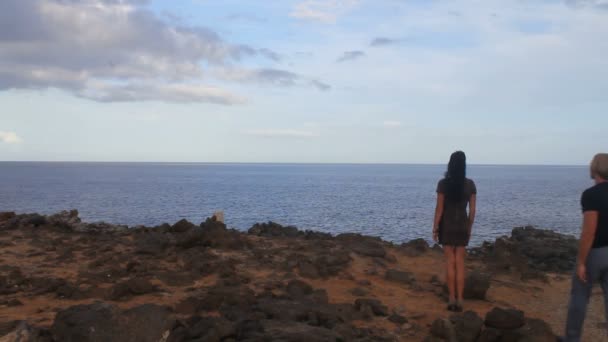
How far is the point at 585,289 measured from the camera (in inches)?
274

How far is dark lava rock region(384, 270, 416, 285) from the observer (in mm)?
11977

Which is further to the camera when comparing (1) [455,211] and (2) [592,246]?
(1) [455,211]

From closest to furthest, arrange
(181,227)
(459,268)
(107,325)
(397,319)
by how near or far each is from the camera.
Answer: (107,325) → (397,319) → (459,268) → (181,227)

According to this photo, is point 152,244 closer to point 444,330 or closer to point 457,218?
point 457,218

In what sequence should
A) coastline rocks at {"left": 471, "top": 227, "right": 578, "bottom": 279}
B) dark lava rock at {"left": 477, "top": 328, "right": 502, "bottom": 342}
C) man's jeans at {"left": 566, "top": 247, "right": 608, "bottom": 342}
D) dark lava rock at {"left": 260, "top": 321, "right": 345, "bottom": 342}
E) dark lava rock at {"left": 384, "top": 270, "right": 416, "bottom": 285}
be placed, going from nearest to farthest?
1. dark lava rock at {"left": 260, "top": 321, "right": 345, "bottom": 342}
2. man's jeans at {"left": 566, "top": 247, "right": 608, "bottom": 342}
3. dark lava rock at {"left": 477, "top": 328, "right": 502, "bottom": 342}
4. dark lava rock at {"left": 384, "top": 270, "right": 416, "bottom": 285}
5. coastline rocks at {"left": 471, "top": 227, "right": 578, "bottom": 279}

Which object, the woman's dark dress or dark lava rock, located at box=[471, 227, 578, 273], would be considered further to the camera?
dark lava rock, located at box=[471, 227, 578, 273]

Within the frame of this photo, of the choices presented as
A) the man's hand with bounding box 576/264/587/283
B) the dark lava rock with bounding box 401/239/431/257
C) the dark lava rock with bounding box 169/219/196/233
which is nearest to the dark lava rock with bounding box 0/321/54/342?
the man's hand with bounding box 576/264/587/283

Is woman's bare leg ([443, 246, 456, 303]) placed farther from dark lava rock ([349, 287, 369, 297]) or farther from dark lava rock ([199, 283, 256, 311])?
dark lava rock ([199, 283, 256, 311])

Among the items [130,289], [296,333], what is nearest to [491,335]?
[296,333]

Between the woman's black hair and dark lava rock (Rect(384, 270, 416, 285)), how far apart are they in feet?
10.9

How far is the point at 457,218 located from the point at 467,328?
194cm

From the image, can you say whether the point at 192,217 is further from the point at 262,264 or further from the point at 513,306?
the point at 513,306

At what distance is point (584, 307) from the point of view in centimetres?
703

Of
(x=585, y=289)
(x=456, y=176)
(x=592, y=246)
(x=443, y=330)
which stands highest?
(x=456, y=176)
